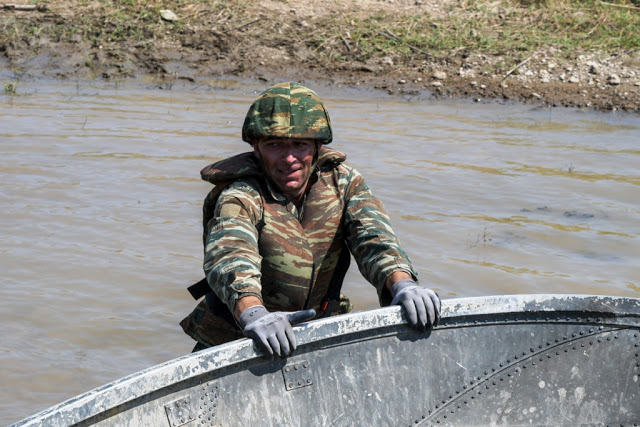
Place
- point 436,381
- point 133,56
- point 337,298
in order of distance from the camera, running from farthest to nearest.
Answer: point 133,56 < point 337,298 < point 436,381

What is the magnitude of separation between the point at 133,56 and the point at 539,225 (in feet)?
22.0

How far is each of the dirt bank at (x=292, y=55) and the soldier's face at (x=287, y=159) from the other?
26.5ft

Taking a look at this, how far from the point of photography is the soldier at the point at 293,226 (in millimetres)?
3188

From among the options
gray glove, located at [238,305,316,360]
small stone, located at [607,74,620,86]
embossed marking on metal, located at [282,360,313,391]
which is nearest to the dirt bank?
small stone, located at [607,74,620,86]

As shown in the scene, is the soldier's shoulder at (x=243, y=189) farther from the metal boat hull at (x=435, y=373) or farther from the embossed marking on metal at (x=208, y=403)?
the embossed marking on metal at (x=208, y=403)

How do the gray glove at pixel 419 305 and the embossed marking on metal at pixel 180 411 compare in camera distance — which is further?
the gray glove at pixel 419 305

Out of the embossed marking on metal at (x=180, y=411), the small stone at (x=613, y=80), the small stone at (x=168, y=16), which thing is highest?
the small stone at (x=168, y=16)

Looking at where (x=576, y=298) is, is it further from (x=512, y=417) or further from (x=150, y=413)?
(x=150, y=413)

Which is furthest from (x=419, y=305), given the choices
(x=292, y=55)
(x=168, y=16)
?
(x=168, y=16)

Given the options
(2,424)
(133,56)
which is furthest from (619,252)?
(133,56)

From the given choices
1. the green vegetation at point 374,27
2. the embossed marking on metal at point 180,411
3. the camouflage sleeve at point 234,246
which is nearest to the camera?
the embossed marking on metal at point 180,411

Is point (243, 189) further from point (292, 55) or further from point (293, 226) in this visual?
point (292, 55)

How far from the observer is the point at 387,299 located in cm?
348

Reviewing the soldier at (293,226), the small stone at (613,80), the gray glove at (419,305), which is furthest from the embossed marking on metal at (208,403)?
the small stone at (613,80)
